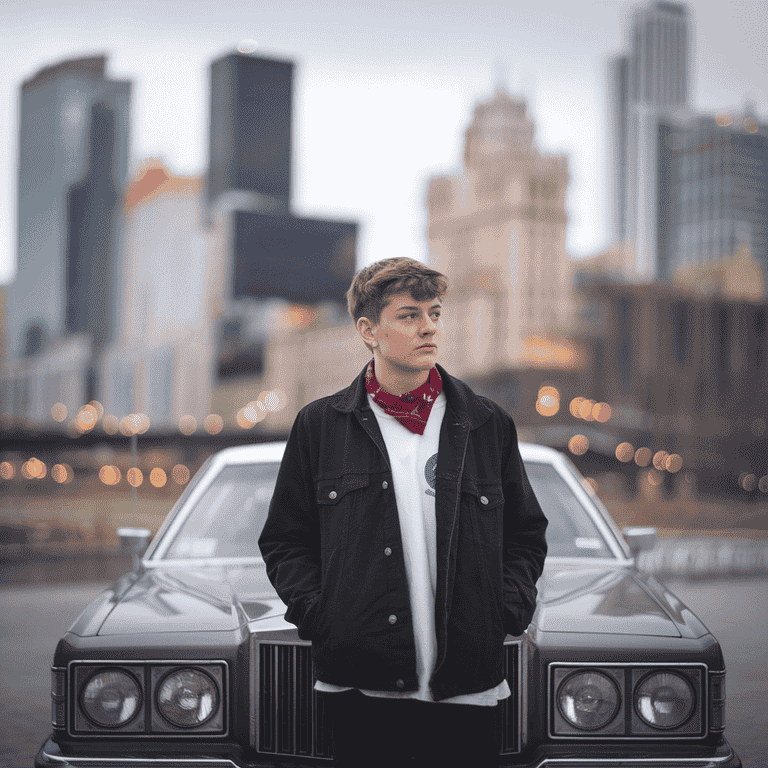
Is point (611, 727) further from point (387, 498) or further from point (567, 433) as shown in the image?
point (567, 433)

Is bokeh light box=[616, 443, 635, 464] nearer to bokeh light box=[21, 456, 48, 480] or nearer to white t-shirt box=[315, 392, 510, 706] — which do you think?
bokeh light box=[21, 456, 48, 480]

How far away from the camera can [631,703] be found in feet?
9.11

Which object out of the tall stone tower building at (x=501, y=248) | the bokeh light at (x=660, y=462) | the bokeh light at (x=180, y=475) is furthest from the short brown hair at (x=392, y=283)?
the tall stone tower building at (x=501, y=248)

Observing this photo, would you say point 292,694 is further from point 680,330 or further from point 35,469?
point 35,469

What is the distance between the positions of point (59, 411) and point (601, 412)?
221ft

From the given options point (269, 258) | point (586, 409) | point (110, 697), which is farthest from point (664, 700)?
point (269, 258)

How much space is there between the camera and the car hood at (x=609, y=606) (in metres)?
2.86

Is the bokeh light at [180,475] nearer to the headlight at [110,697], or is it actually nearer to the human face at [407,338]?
the headlight at [110,697]

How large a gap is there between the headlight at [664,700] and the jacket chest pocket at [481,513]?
92 cm

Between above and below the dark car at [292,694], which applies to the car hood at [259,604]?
above

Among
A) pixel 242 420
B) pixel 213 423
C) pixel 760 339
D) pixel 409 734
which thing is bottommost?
pixel 213 423

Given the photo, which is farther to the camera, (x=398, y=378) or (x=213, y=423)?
(x=213, y=423)

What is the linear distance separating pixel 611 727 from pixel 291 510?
114cm

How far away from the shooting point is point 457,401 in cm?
221
